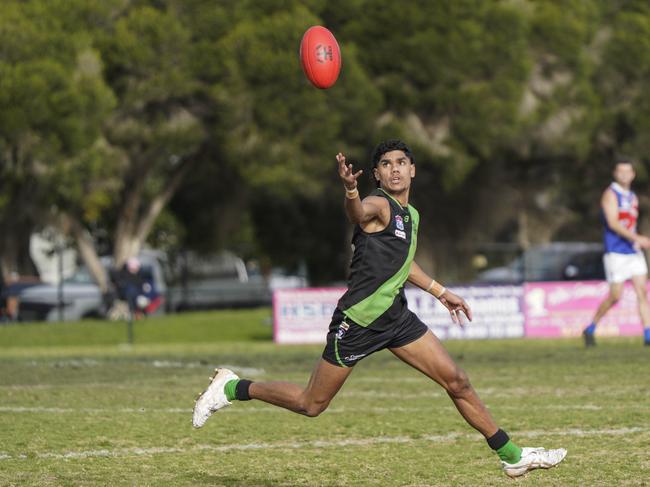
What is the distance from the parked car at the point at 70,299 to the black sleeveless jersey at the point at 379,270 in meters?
24.4

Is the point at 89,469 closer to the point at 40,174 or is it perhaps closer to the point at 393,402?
the point at 393,402

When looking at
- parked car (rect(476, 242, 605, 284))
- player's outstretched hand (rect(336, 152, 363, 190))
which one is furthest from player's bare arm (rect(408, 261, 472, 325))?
parked car (rect(476, 242, 605, 284))

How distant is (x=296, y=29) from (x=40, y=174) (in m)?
6.48

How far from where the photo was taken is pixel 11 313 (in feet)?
101

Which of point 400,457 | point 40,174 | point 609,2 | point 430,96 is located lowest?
point 400,457

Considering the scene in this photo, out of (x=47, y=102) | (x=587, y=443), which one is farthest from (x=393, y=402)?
(x=47, y=102)

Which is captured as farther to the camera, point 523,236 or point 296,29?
point 523,236

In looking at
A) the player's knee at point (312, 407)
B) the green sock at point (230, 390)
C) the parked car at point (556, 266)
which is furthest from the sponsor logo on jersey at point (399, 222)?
the parked car at point (556, 266)

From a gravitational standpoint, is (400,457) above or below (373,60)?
below

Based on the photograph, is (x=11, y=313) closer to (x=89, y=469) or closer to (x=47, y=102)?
(x=47, y=102)

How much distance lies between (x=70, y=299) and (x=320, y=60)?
2417 cm

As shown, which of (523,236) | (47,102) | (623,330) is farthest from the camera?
(523,236)

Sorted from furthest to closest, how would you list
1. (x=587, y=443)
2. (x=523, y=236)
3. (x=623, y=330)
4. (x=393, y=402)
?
(x=523, y=236), (x=623, y=330), (x=393, y=402), (x=587, y=443)

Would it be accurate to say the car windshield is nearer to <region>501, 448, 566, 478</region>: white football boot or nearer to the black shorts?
the black shorts
